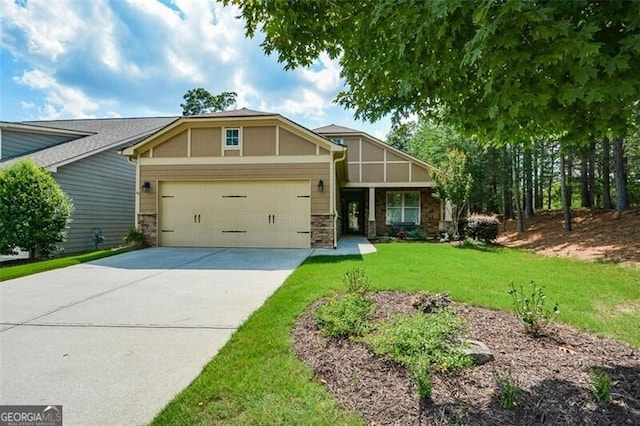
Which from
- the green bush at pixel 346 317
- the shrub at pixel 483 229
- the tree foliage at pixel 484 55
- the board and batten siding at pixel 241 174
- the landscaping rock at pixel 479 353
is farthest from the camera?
the shrub at pixel 483 229

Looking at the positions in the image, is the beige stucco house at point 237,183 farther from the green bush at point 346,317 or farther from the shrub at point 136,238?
the green bush at point 346,317

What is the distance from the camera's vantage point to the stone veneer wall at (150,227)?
11.2 metres

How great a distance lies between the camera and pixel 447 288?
5.30 m

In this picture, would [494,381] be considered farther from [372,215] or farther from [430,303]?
[372,215]

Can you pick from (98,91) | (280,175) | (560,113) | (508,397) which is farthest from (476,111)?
(98,91)

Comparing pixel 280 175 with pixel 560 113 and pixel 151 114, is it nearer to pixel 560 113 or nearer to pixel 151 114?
pixel 560 113

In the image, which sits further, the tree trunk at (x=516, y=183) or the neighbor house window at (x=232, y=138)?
the tree trunk at (x=516, y=183)

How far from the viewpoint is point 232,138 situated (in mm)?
11047

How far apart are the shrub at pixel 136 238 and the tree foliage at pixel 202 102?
28.5m

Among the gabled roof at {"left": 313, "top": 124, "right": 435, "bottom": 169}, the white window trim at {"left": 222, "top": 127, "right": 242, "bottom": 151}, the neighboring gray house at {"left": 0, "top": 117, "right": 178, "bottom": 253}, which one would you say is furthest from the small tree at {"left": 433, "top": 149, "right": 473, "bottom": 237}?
the neighboring gray house at {"left": 0, "top": 117, "right": 178, "bottom": 253}

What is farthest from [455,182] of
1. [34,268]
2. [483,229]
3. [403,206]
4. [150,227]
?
[34,268]

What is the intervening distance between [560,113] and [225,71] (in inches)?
370

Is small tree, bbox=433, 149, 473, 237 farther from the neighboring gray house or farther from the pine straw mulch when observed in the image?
the neighboring gray house

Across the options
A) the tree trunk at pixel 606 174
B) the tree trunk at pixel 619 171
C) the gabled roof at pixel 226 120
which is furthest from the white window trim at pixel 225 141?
the tree trunk at pixel 606 174
